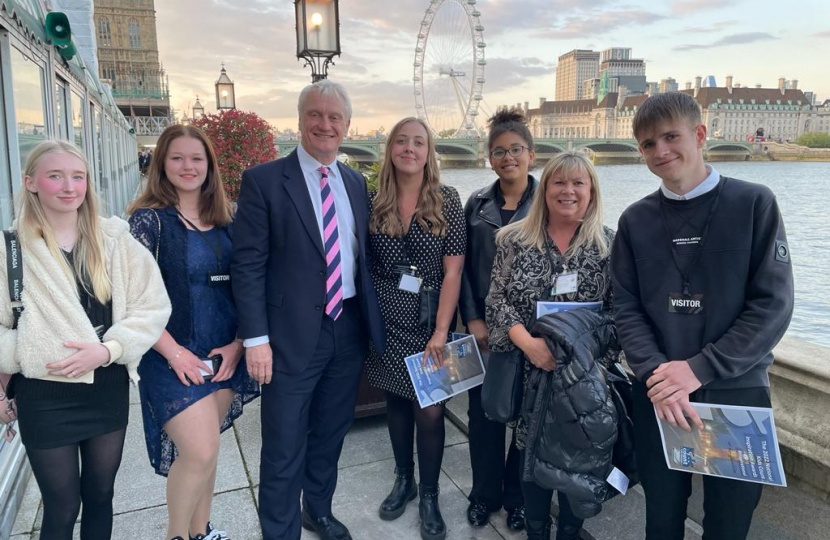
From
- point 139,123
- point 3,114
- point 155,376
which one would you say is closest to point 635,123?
point 155,376

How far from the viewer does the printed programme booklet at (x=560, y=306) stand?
82.4 inches

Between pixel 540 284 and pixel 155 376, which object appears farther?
pixel 540 284

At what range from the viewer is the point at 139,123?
4728 centimetres

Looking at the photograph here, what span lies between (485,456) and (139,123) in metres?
52.4

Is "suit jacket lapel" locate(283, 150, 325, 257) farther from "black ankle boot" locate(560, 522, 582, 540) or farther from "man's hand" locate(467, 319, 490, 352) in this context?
"black ankle boot" locate(560, 522, 582, 540)

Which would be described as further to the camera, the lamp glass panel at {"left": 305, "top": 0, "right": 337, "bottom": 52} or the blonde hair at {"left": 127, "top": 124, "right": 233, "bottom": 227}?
the lamp glass panel at {"left": 305, "top": 0, "right": 337, "bottom": 52}

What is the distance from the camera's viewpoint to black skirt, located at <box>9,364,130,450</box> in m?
1.71

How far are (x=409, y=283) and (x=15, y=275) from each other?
1.40 metres

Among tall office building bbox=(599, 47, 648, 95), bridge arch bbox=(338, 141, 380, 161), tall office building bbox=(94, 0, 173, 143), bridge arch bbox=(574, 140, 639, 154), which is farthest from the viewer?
tall office building bbox=(599, 47, 648, 95)

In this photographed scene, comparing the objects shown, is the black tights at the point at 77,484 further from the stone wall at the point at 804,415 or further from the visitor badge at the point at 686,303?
the stone wall at the point at 804,415

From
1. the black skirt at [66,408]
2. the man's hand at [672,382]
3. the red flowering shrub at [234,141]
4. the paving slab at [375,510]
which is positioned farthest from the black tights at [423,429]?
Answer: the red flowering shrub at [234,141]

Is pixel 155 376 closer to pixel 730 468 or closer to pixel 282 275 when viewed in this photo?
pixel 282 275

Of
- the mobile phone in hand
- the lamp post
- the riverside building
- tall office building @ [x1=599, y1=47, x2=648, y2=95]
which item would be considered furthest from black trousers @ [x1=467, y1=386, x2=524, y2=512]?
tall office building @ [x1=599, y1=47, x2=648, y2=95]

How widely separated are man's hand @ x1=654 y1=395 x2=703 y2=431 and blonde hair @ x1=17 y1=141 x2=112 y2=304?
181 cm
